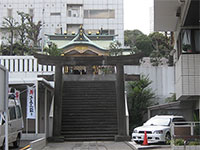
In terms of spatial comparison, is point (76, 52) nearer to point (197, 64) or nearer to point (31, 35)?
point (31, 35)

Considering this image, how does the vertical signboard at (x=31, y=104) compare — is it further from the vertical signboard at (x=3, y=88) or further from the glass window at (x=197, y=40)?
the vertical signboard at (x=3, y=88)

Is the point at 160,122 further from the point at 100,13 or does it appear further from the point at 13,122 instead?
the point at 100,13

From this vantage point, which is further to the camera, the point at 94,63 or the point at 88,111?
the point at 88,111

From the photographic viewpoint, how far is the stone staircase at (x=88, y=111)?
22.9 metres

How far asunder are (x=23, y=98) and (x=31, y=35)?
21240 millimetres

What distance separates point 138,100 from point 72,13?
29.0 meters

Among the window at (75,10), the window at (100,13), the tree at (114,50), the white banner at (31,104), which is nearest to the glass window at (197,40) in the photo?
the white banner at (31,104)

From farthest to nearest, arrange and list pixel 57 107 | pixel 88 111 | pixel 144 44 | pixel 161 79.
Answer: pixel 144 44 → pixel 161 79 → pixel 88 111 → pixel 57 107

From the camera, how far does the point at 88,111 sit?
25.2 metres

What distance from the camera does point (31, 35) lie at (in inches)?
1877

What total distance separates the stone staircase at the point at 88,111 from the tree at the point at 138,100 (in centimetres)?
177

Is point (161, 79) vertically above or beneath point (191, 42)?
beneath

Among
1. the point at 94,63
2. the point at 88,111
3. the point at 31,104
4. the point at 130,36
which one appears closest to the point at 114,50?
the point at 88,111

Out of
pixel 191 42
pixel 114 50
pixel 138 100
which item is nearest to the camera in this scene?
pixel 191 42
